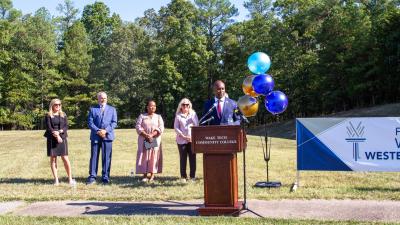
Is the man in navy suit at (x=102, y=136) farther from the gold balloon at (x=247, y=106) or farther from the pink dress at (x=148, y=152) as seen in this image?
the gold balloon at (x=247, y=106)

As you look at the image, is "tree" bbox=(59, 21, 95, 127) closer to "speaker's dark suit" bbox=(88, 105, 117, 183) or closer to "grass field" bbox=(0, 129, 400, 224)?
"grass field" bbox=(0, 129, 400, 224)

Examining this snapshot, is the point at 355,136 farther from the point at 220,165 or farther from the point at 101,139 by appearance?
the point at 101,139

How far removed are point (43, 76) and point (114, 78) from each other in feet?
25.7

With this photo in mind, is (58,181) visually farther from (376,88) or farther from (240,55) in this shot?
(240,55)

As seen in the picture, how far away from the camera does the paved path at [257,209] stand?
705 cm

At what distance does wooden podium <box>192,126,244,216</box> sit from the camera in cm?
702

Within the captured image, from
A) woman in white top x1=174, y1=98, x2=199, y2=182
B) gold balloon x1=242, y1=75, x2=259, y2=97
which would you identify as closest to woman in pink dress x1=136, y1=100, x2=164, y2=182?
woman in white top x1=174, y1=98, x2=199, y2=182

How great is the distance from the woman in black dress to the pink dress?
1.49 meters

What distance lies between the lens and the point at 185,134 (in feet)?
34.7

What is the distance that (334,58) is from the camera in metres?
50.3

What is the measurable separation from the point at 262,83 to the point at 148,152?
3602mm

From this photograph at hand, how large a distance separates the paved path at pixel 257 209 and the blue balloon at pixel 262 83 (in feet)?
6.12

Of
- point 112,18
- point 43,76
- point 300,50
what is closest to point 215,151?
point 300,50

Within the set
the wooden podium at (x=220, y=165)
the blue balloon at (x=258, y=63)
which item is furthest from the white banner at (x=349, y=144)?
the wooden podium at (x=220, y=165)
